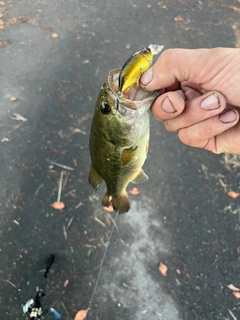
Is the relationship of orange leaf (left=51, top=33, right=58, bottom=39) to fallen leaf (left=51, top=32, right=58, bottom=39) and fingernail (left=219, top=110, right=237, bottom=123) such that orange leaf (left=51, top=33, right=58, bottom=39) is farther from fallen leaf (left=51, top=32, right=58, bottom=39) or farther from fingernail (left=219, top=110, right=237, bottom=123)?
fingernail (left=219, top=110, right=237, bottom=123)

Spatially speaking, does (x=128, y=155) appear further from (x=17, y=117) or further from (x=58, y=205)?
(x=17, y=117)

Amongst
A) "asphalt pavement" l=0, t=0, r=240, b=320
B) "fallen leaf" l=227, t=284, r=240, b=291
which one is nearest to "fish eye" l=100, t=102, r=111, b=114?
"asphalt pavement" l=0, t=0, r=240, b=320

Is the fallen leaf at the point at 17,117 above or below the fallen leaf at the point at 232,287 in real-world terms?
above

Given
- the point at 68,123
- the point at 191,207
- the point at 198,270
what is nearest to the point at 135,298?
the point at 198,270

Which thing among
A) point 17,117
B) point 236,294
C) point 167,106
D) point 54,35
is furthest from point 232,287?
point 54,35

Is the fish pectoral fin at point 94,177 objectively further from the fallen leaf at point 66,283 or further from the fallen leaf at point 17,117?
the fallen leaf at point 17,117

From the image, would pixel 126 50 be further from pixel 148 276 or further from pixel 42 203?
pixel 148 276

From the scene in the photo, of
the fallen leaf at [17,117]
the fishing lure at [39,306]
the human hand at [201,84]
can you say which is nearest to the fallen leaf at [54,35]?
the fallen leaf at [17,117]
